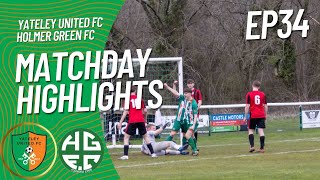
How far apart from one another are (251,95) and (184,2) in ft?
61.7

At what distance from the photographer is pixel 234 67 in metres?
40.8

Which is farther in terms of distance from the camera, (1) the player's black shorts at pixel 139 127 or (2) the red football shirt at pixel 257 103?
(2) the red football shirt at pixel 257 103

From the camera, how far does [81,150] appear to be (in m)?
13.7

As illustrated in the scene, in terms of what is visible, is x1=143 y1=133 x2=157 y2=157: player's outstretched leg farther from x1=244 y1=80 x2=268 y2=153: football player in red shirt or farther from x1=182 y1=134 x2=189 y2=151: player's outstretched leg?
x1=244 y1=80 x2=268 y2=153: football player in red shirt

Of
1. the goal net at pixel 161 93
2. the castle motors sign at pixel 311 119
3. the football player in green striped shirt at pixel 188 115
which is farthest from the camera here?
the castle motors sign at pixel 311 119

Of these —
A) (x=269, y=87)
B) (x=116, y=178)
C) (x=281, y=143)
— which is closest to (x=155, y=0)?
(x=269, y=87)

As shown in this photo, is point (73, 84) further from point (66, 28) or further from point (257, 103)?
point (257, 103)

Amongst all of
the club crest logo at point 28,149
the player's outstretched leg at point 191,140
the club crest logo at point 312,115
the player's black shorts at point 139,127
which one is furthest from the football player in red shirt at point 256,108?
the club crest logo at point 312,115

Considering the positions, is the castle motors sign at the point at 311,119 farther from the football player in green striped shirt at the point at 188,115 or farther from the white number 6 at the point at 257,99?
the football player in green striped shirt at the point at 188,115

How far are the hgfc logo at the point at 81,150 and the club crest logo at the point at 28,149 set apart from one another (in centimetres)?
39

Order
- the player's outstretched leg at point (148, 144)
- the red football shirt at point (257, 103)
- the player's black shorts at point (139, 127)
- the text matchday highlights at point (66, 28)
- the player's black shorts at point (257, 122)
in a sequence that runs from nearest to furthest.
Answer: the text matchday highlights at point (66, 28) < the player's black shorts at point (139, 127) < the player's outstretched leg at point (148, 144) < the red football shirt at point (257, 103) < the player's black shorts at point (257, 122)

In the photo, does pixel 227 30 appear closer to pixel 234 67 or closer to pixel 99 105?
pixel 234 67

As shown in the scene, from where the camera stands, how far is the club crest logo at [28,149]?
13.9 meters

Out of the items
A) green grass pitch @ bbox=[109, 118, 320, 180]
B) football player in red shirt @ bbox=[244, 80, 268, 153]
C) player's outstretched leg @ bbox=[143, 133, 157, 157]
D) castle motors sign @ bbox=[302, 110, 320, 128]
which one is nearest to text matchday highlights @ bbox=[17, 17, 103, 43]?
green grass pitch @ bbox=[109, 118, 320, 180]
